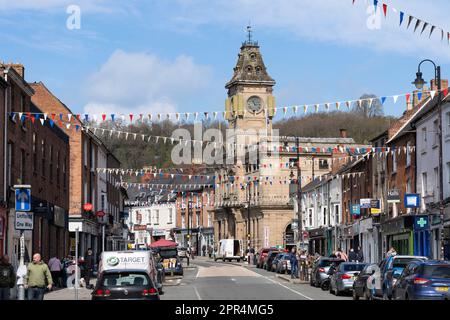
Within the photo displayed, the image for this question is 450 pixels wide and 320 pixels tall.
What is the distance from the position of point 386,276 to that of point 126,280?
952cm

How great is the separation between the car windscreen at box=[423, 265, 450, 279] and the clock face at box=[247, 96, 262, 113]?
9374 cm

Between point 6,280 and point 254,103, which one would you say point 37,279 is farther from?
point 254,103

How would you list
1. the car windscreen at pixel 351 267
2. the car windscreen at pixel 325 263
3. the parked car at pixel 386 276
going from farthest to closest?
1. the car windscreen at pixel 325 263
2. the car windscreen at pixel 351 267
3. the parked car at pixel 386 276

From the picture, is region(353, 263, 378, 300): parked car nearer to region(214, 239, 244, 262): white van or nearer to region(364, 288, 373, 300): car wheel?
region(364, 288, 373, 300): car wheel

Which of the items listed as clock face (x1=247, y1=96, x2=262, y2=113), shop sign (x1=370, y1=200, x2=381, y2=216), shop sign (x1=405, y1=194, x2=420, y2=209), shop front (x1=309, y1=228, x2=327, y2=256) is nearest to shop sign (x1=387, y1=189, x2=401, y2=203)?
shop sign (x1=405, y1=194, x2=420, y2=209)

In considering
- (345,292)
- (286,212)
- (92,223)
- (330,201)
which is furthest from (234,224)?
(345,292)

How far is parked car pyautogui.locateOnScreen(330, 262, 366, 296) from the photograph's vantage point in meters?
33.1

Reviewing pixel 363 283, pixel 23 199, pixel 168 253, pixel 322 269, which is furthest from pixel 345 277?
pixel 168 253

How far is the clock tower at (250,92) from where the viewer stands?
116 meters

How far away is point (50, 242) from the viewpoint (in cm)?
Result: 4509

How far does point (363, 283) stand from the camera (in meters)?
29.7

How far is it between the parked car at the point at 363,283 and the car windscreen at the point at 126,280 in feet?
32.3

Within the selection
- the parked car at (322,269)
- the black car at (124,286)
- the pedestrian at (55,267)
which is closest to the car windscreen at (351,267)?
the parked car at (322,269)

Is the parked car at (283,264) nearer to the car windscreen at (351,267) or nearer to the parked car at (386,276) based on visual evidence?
the car windscreen at (351,267)
